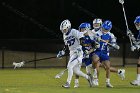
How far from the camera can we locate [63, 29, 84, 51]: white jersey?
17.3 metres

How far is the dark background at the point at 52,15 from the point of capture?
33.9m

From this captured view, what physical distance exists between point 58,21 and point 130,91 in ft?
62.6

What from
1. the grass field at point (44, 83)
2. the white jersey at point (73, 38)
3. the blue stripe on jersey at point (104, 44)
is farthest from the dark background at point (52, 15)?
the white jersey at point (73, 38)

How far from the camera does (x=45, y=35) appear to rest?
34.5m

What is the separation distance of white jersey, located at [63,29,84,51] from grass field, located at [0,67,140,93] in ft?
4.11

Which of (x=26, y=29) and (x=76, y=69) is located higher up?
(x=26, y=29)

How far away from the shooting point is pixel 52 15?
115 feet

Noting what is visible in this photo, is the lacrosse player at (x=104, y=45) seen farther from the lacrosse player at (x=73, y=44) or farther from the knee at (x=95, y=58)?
the lacrosse player at (x=73, y=44)

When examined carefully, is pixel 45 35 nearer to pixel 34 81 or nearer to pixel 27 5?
pixel 27 5

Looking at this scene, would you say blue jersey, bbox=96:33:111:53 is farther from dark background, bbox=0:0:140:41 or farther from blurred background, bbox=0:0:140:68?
dark background, bbox=0:0:140:41

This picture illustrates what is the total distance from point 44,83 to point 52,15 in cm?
1549

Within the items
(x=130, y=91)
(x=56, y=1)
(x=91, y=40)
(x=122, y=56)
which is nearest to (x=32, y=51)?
(x=122, y=56)

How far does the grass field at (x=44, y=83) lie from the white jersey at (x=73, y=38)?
1.25 meters

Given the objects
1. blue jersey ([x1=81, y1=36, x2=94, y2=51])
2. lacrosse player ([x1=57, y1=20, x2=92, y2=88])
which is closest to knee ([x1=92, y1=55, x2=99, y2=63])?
blue jersey ([x1=81, y1=36, x2=94, y2=51])
